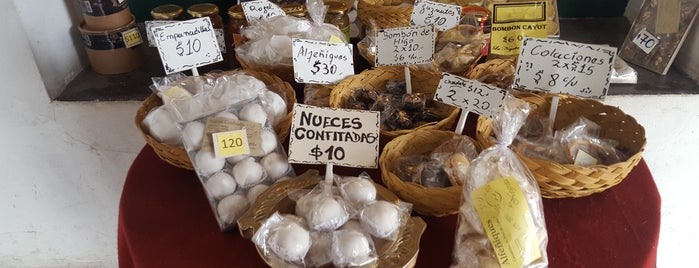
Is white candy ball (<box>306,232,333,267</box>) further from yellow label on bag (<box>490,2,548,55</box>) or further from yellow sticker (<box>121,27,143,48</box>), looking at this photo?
yellow sticker (<box>121,27,143,48</box>)

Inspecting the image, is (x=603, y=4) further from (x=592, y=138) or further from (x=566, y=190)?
(x=566, y=190)

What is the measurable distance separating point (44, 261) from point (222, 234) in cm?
154

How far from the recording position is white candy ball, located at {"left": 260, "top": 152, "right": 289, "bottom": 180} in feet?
3.44

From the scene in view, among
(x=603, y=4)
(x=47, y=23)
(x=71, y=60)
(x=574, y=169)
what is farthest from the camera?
(x=603, y=4)

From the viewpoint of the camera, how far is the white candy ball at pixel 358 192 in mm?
929

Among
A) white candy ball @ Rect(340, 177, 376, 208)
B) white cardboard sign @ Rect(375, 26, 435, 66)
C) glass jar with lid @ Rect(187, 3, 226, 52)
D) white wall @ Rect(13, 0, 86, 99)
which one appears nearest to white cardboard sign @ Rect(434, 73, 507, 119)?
white cardboard sign @ Rect(375, 26, 435, 66)

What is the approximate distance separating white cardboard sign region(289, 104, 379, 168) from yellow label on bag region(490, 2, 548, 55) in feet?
1.68

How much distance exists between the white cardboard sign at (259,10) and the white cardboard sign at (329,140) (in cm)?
63

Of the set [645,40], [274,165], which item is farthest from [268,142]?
[645,40]

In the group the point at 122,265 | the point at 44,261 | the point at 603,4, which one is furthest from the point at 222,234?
the point at 603,4

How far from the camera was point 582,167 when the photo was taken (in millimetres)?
955

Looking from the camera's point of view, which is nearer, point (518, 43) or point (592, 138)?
point (592, 138)

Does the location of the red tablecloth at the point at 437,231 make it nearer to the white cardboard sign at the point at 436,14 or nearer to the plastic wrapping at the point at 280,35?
the plastic wrapping at the point at 280,35

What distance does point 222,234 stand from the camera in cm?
101
